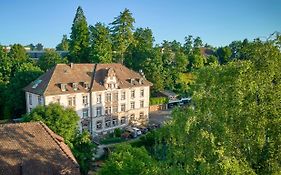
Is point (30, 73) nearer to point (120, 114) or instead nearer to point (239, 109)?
point (120, 114)

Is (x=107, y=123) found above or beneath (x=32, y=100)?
beneath

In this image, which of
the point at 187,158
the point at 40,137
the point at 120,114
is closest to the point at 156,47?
the point at 120,114

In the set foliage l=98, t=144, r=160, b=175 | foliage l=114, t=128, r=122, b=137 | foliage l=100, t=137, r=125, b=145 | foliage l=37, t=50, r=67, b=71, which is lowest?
foliage l=100, t=137, r=125, b=145

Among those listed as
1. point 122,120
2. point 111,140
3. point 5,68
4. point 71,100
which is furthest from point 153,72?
point 5,68

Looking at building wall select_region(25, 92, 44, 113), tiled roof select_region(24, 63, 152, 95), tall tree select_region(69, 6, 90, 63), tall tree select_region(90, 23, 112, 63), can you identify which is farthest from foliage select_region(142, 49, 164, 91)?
building wall select_region(25, 92, 44, 113)

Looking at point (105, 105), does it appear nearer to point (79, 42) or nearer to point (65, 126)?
point (65, 126)

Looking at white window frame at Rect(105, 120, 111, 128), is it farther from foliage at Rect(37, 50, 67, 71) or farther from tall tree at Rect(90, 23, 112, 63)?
foliage at Rect(37, 50, 67, 71)
